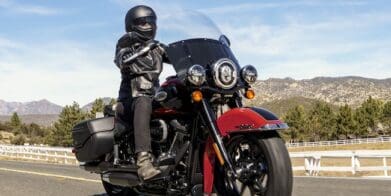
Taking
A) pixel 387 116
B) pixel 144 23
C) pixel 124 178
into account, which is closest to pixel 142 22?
pixel 144 23

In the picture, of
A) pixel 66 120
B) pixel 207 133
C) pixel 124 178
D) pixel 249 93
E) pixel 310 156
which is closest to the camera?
pixel 207 133

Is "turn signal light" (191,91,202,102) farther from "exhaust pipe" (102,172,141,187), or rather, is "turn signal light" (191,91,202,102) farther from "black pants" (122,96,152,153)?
"exhaust pipe" (102,172,141,187)

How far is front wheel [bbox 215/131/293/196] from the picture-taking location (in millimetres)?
4469

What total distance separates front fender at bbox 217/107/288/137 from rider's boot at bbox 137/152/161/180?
891 mm

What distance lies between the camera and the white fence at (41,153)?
99.4ft

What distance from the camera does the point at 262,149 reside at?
4.55 meters

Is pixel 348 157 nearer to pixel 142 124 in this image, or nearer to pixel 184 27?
pixel 184 27

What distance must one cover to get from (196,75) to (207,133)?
587mm

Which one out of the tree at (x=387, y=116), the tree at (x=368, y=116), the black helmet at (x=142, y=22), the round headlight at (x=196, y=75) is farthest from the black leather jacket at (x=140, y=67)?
the tree at (x=387, y=116)

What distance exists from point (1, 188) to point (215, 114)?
6.11 m

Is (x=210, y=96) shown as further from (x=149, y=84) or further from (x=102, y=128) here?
(x=102, y=128)

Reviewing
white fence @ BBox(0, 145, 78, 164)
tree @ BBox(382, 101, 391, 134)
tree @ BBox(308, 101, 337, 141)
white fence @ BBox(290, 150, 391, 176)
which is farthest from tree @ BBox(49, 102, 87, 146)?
white fence @ BBox(290, 150, 391, 176)

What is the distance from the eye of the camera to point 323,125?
9900 centimetres

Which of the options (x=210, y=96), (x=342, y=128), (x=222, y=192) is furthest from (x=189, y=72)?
(x=342, y=128)
